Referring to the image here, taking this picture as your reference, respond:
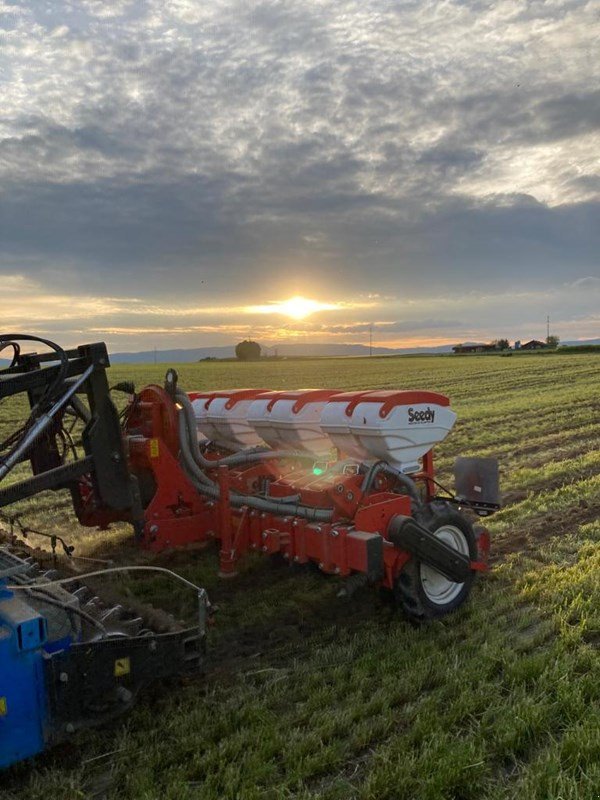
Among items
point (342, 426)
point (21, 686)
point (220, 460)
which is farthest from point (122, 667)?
point (220, 460)

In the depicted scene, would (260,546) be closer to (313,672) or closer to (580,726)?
(313,672)

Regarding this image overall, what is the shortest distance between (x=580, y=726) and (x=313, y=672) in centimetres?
173

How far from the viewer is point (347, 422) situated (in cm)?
616

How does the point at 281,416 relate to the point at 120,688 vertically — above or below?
above

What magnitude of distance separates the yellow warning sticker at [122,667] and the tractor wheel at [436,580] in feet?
7.98

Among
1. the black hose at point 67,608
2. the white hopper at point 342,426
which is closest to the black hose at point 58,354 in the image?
the black hose at point 67,608

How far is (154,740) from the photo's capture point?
4.09 meters

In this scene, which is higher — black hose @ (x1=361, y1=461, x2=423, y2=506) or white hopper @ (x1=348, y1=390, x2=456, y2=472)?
white hopper @ (x1=348, y1=390, x2=456, y2=472)

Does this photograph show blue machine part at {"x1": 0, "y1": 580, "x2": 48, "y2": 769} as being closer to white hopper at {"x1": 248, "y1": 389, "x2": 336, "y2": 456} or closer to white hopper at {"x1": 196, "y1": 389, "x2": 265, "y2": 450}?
white hopper at {"x1": 248, "y1": 389, "x2": 336, "y2": 456}

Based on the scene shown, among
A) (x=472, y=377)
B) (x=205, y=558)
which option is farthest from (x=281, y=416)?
(x=472, y=377)

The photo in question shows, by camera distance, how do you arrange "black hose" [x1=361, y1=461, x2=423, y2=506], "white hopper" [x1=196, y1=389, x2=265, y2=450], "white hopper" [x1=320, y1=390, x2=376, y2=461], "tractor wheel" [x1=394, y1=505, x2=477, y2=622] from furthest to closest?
"white hopper" [x1=196, y1=389, x2=265, y2=450], "white hopper" [x1=320, y1=390, x2=376, y2=461], "black hose" [x1=361, y1=461, x2=423, y2=506], "tractor wheel" [x1=394, y1=505, x2=477, y2=622]

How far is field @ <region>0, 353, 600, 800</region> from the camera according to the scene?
367cm

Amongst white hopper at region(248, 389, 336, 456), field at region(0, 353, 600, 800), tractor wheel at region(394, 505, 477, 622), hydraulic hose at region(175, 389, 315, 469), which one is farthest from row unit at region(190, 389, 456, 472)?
field at region(0, 353, 600, 800)

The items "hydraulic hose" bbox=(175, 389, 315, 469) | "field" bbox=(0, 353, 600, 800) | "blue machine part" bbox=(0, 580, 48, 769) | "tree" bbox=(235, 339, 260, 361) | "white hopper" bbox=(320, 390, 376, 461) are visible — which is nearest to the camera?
"blue machine part" bbox=(0, 580, 48, 769)
